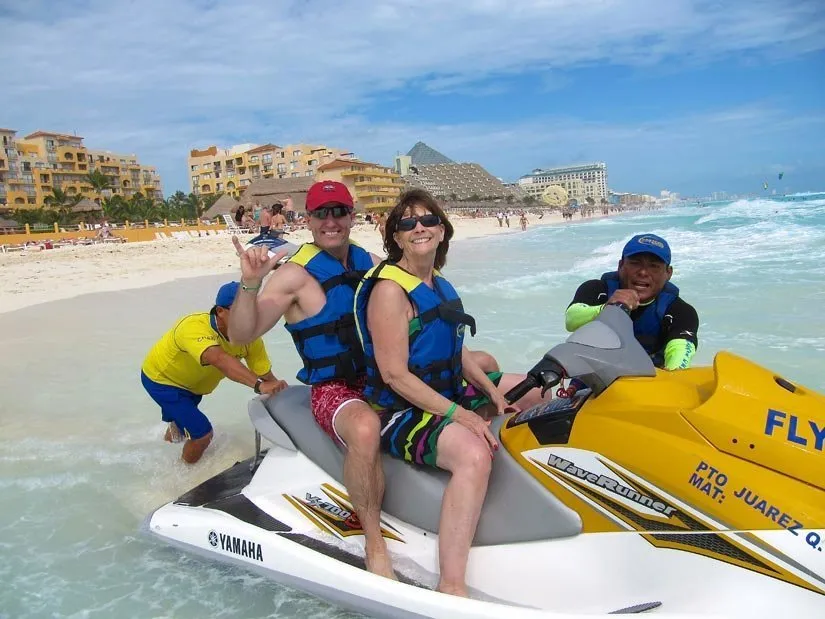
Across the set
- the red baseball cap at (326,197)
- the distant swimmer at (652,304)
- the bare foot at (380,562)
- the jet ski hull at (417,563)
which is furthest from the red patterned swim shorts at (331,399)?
the distant swimmer at (652,304)

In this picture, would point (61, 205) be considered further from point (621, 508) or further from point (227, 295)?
point (621, 508)

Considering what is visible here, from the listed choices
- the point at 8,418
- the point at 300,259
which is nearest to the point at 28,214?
the point at 8,418

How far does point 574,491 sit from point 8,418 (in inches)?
202

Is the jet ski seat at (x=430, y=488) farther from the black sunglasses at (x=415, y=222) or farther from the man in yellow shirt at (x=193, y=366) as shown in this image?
the man in yellow shirt at (x=193, y=366)

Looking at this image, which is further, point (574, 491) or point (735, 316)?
point (735, 316)

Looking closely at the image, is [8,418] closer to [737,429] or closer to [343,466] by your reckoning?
[343,466]

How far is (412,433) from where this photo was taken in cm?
250

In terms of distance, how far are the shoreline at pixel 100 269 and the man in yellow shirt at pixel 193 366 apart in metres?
8.96

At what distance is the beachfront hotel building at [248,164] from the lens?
84250 mm

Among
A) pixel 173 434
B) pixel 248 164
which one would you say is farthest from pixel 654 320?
pixel 248 164

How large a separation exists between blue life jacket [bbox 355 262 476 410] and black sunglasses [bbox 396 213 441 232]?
0.50 feet

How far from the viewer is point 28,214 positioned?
5150cm

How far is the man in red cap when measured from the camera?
2.60 meters

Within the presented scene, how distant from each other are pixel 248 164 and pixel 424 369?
8869 cm
